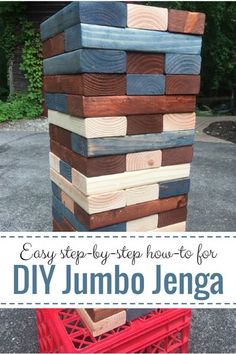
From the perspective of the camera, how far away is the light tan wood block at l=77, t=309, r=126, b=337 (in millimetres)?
1632

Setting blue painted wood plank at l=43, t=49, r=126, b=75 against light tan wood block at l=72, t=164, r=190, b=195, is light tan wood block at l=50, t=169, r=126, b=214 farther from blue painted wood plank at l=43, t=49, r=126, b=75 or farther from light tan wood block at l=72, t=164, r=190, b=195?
blue painted wood plank at l=43, t=49, r=126, b=75

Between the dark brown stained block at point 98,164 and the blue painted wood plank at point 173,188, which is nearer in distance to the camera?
the dark brown stained block at point 98,164

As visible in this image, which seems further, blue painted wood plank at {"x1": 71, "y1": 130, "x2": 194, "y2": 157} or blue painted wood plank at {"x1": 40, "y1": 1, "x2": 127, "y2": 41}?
blue painted wood plank at {"x1": 71, "y1": 130, "x2": 194, "y2": 157}

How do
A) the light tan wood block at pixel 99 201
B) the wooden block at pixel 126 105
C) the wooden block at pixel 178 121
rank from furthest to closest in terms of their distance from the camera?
the wooden block at pixel 178 121, the light tan wood block at pixel 99 201, the wooden block at pixel 126 105

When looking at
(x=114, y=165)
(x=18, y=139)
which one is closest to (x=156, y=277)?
(x=114, y=165)

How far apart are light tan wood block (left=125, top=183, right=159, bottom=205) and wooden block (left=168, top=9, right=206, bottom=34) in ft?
2.37

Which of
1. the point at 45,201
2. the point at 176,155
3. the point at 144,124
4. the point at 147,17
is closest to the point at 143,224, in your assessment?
the point at 176,155

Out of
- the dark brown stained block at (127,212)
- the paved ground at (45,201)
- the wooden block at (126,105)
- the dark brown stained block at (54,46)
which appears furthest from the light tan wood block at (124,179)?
the paved ground at (45,201)

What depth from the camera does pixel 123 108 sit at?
4.94ft

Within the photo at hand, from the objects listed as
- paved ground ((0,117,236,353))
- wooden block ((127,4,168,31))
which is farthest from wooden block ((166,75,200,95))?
paved ground ((0,117,236,353))

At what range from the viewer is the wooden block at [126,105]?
4.71 ft

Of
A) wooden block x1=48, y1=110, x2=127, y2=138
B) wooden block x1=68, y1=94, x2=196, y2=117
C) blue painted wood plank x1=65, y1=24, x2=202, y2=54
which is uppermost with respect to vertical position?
blue painted wood plank x1=65, y1=24, x2=202, y2=54

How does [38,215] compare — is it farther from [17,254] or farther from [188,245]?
[188,245]

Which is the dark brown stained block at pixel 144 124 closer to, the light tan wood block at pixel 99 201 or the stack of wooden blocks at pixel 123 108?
the stack of wooden blocks at pixel 123 108
